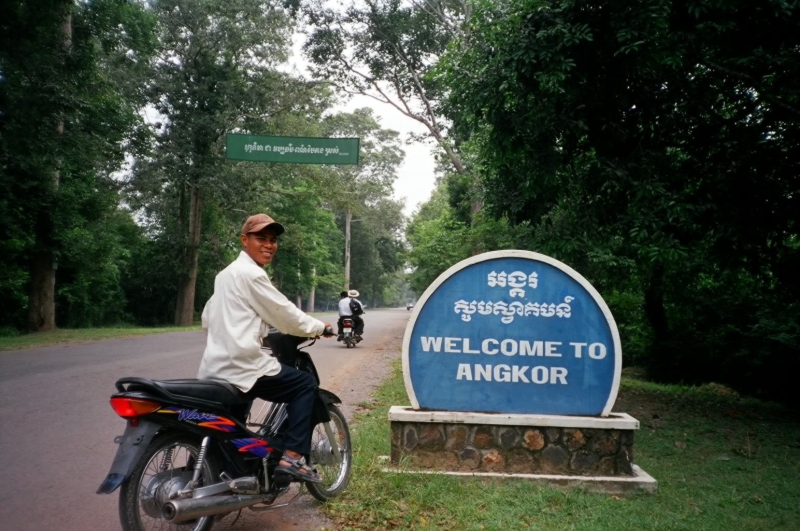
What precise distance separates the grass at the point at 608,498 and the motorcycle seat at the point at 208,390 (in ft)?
3.67

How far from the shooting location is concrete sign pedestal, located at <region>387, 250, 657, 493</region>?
16.4ft

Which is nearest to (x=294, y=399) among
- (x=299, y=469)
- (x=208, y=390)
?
(x=299, y=469)

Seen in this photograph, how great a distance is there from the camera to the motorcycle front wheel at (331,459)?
4.45 meters

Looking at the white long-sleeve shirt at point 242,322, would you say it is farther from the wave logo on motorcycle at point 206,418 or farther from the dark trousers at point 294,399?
the wave logo on motorcycle at point 206,418

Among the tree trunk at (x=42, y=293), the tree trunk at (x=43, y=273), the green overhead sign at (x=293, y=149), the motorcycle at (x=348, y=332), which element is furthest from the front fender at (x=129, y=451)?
the tree trunk at (x=42, y=293)

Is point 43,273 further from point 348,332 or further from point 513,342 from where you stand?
point 513,342

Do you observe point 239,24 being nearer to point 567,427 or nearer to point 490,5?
point 490,5

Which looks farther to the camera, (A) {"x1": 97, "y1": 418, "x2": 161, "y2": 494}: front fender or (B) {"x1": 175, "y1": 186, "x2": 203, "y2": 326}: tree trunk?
(B) {"x1": 175, "y1": 186, "x2": 203, "y2": 326}: tree trunk

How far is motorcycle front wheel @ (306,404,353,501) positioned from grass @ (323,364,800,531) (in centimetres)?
10

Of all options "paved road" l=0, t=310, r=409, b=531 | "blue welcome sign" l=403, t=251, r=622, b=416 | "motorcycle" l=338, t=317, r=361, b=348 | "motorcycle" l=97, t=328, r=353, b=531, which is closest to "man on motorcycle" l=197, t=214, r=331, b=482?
"motorcycle" l=97, t=328, r=353, b=531

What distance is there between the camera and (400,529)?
4.05 m

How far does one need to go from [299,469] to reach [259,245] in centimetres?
143

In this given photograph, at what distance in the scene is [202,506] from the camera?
11.3 feet

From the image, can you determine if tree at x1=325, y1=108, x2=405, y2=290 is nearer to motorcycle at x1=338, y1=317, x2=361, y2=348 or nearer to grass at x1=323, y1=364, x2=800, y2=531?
motorcycle at x1=338, y1=317, x2=361, y2=348
